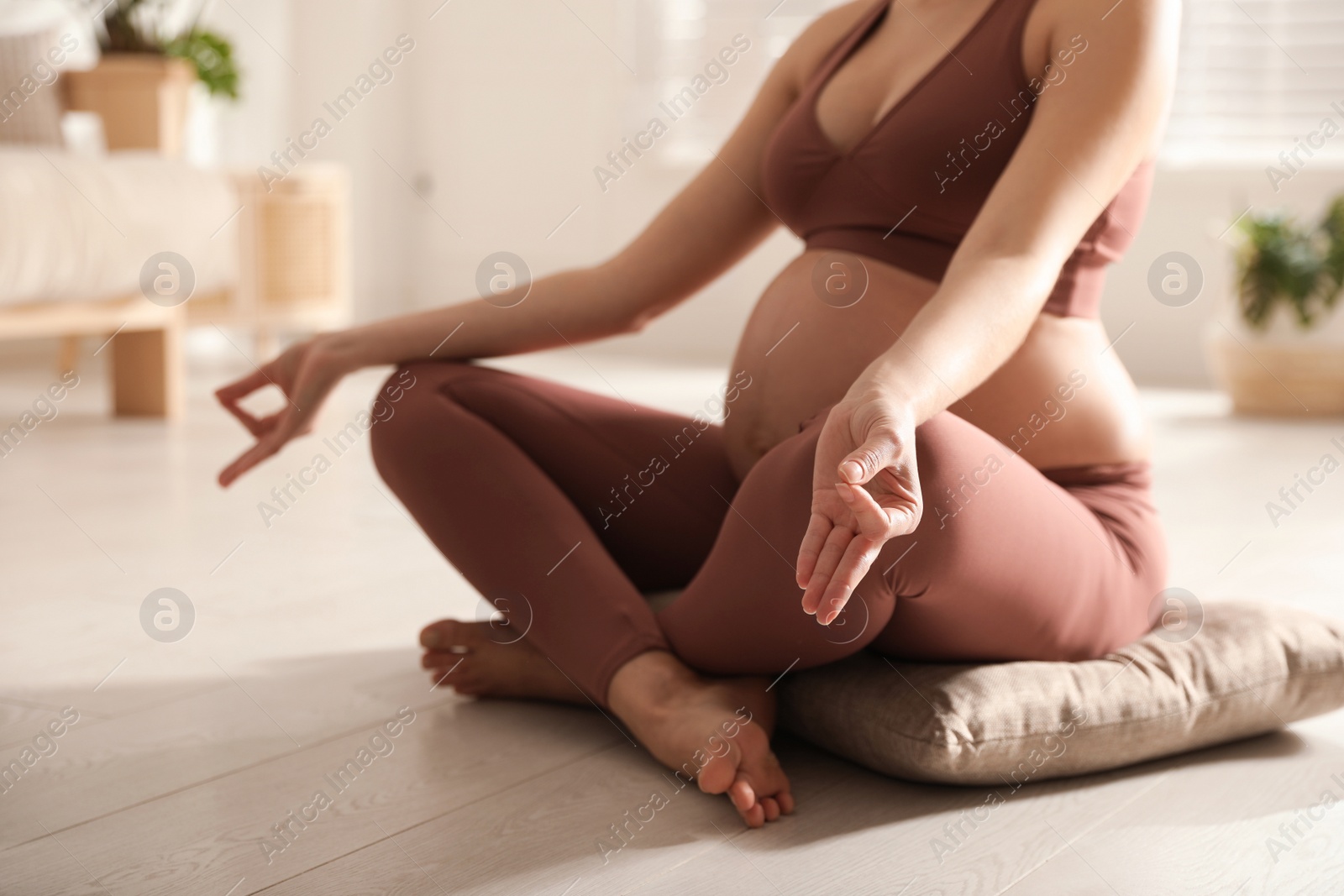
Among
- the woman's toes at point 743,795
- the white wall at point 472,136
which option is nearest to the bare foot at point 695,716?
the woman's toes at point 743,795

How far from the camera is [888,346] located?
108 cm

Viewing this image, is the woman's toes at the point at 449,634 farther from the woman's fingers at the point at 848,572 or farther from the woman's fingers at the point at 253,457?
the woman's fingers at the point at 848,572

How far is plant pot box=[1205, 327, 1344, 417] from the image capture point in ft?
11.0

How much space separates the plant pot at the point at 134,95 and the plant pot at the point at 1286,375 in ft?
9.09

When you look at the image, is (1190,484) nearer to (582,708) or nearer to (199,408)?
(582,708)

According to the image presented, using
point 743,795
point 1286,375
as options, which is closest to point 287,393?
point 743,795

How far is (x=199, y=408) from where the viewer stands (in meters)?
3.40

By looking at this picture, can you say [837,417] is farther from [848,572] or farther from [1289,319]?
[1289,319]

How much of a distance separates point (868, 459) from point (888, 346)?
32 centimetres

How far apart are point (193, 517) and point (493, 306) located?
1.07 meters

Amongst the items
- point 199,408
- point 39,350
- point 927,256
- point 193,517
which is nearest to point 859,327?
point 927,256

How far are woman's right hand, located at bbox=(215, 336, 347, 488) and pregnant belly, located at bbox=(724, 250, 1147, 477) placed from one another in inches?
14.7

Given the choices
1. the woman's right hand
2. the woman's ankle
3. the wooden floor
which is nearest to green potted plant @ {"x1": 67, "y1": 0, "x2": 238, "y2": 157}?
the wooden floor

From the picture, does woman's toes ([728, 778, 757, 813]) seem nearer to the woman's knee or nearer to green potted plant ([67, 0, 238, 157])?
the woman's knee
